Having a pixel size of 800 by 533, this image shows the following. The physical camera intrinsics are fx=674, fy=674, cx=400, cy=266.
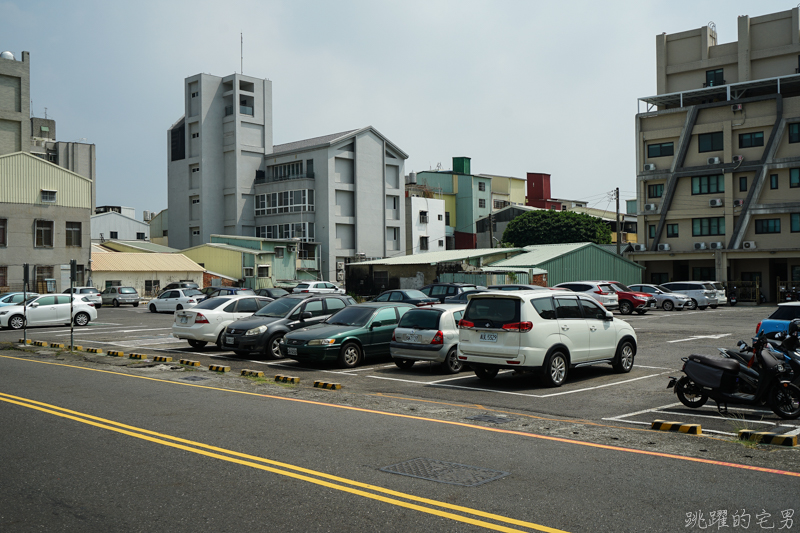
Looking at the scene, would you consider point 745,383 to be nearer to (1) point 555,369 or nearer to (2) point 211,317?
(1) point 555,369

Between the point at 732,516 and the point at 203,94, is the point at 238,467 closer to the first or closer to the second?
the point at 732,516

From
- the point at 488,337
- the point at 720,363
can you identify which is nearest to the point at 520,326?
the point at 488,337

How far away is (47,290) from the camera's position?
46.9 metres

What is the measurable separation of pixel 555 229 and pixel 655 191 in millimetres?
16621

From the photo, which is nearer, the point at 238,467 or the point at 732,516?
the point at 732,516

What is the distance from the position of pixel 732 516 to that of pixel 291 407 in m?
6.80

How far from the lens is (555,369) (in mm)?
12859

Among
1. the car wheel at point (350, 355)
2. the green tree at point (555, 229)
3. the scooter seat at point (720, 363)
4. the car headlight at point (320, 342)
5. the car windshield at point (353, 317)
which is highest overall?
the green tree at point (555, 229)

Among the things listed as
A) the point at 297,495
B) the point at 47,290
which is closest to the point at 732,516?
the point at 297,495

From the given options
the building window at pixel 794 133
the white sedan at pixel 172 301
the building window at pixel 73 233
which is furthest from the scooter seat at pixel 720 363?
the building window at pixel 73 233

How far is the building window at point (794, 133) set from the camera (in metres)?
48.2

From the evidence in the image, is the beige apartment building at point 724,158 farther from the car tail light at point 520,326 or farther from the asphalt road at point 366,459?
the asphalt road at point 366,459

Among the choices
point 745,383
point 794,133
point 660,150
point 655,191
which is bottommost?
point 745,383

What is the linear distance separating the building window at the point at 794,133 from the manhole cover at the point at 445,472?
167 feet
